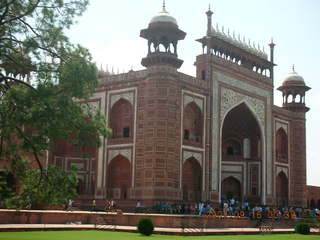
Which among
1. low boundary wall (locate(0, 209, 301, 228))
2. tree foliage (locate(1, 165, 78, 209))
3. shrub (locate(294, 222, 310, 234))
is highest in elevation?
tree foliage (locate(1, 165, 78, 209))

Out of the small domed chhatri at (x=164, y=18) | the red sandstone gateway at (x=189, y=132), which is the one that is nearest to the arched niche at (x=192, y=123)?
the red sandstone gateway at (x=189, y=132)

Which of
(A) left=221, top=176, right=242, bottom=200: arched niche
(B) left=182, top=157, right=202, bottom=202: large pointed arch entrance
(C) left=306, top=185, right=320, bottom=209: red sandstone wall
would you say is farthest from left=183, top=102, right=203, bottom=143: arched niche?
(C) left=306, top=185, right=320, bottom=209: red sandstone wall

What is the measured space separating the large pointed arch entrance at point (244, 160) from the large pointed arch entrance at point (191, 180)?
4.51 metres

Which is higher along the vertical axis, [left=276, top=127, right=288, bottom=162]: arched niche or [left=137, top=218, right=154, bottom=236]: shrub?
[left=276, top=127, right=288, bottom=162]: arched niche

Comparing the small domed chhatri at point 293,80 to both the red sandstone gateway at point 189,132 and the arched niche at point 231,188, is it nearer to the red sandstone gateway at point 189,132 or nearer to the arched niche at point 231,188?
the red sandstone gateway at point 189,132

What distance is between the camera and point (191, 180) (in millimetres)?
23750

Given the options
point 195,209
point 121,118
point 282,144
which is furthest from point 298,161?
point 121,118

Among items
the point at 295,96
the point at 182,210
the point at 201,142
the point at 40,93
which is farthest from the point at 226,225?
the point at 295,96

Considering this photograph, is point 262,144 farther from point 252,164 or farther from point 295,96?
point 295,96

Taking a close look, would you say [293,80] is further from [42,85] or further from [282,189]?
[42,85]

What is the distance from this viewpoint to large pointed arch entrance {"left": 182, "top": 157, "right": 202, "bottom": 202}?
2341cm

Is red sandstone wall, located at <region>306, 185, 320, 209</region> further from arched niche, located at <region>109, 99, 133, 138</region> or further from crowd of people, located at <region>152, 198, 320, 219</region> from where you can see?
arched niche, located at <region>109, 99, 133, 138</region>

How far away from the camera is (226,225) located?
18.1m

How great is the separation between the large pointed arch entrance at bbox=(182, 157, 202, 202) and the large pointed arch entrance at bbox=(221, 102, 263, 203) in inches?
177
